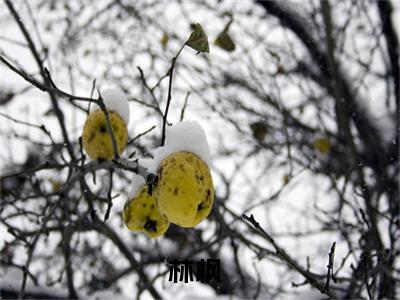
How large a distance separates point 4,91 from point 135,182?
264cm

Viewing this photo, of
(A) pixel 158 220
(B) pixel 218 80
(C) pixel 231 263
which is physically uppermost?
(B) pixel 218 80

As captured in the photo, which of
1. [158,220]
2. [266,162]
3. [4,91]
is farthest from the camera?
[266,162]

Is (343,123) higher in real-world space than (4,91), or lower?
lower

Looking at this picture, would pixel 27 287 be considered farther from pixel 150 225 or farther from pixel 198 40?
pixel 198 40

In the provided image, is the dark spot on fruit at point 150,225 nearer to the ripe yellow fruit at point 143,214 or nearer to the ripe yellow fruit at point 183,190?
the ripe yellow fruit at point 143,214

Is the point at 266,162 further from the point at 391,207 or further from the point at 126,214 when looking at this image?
the point at 126,214

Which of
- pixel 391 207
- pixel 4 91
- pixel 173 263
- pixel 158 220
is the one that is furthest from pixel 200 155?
pixel 4 91

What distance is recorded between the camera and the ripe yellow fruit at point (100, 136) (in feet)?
5.42

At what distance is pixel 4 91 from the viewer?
3830 millimetres

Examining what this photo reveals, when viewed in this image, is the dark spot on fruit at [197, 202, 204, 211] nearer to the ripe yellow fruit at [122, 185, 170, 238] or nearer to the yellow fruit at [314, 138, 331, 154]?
the ripe yellow fruit at [122, 185, 170, 238]

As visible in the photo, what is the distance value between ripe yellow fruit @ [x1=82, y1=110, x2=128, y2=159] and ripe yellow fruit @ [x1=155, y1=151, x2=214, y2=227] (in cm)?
37

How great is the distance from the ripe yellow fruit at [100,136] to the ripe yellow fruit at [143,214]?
0.19 m

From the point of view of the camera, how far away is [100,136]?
166cm

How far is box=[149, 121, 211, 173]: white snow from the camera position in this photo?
4.69 feet
